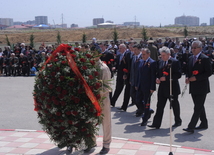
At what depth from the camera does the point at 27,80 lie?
17281 millimetres

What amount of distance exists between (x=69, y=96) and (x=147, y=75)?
3.08m

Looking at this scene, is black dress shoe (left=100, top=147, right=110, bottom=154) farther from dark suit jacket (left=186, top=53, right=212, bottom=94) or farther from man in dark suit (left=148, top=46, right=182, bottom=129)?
dark suit jacket (left=186, top=53, right=212, bottom=94)

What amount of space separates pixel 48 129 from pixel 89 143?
0.76 meters

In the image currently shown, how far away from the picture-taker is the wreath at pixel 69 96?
5398mm

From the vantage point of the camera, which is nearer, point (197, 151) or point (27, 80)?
point (197, 151)

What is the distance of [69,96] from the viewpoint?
538cm

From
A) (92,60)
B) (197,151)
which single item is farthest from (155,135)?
(92,60)

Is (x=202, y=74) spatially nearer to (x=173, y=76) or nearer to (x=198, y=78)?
(x=198, y=78)

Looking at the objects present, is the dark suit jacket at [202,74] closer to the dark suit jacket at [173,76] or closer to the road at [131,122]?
the dark suit jacket at [173,76]

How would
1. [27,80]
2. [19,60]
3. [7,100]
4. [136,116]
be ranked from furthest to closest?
[19,60]
[27,80]
[7,100]
[136,116]

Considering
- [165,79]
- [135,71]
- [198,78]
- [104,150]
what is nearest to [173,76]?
[165,79]

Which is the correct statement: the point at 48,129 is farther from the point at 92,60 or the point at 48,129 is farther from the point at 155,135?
the point at 155,135

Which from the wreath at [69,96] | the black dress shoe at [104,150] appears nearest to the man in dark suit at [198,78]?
the black dress shoe at [104,150]

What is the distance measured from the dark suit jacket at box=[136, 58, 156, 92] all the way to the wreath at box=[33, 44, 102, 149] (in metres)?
2.49
